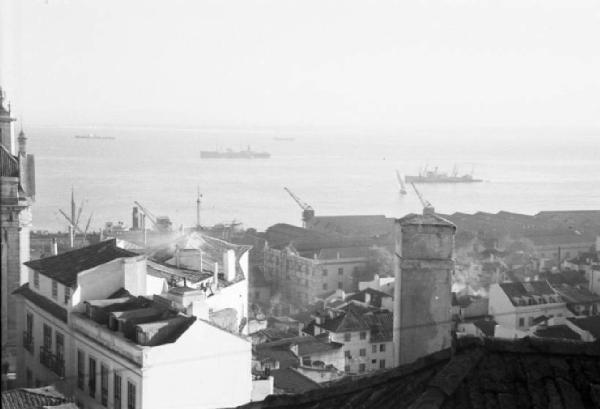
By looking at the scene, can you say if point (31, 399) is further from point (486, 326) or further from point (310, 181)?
point (310, 181)

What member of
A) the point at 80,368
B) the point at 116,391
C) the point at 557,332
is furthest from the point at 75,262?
the point at 557,332

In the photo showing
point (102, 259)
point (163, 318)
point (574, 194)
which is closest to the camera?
point (163, 318)

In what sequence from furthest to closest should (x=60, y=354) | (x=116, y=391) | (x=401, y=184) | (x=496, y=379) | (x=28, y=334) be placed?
(x=401, y=184) → (x=28, y=334) → (x=60, y=354) → (x=116, y=391) → (x=496, y=379)

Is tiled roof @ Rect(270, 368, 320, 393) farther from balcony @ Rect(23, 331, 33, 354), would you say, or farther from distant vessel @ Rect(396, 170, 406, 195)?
distant vessel @ Rect(396, 170, 406, 195)

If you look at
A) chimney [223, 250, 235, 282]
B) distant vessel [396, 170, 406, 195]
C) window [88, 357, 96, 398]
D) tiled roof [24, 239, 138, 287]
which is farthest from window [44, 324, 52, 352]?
distant vessel [396, 170, 406, 195]

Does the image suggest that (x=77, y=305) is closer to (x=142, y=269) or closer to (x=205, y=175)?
(x=142, y=269)

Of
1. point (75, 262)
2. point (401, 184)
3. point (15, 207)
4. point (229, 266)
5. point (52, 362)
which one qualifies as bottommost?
point (401, 184)

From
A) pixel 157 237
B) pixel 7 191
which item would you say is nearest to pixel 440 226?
pixel 7 191
